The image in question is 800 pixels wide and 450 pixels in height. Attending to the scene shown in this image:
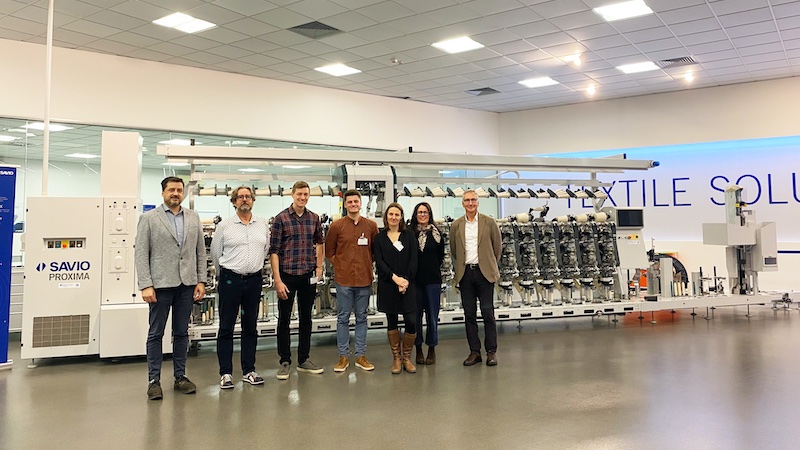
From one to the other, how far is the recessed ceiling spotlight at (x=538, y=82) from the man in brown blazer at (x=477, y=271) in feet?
19.9

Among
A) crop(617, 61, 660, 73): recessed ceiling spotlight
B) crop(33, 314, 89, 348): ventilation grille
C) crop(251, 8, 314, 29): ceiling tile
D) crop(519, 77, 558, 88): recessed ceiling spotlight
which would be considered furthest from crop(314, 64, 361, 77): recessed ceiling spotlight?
crop(33, 314, 89, 348): ventilation grille

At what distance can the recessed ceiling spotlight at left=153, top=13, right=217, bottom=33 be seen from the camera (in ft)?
22.8

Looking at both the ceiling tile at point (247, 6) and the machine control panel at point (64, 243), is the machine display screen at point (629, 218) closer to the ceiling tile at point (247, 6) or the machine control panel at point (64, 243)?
the ceiling tile at point (247, 6)

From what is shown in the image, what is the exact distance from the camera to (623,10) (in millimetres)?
6930

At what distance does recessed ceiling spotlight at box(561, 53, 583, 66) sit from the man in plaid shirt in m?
6.14

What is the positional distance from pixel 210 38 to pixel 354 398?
606 cm

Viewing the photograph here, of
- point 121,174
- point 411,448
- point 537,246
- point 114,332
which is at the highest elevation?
point 121,174

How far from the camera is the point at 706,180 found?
436 inches

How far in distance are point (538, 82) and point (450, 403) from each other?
8062 millimetres

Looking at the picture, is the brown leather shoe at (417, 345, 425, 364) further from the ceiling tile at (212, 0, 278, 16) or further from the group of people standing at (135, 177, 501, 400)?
the ceiling tile at (212, 0, 278, 16)

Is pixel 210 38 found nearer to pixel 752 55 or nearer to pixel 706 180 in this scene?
pixel 752 55

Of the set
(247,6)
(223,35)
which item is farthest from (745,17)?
(223,35)

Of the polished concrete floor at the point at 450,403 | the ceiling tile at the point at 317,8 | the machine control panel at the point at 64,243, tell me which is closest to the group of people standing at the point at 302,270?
the polished concrete floor at the point at 450,403

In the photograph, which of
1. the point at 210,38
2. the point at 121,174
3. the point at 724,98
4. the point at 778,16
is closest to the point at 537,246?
the point at 778,16
